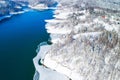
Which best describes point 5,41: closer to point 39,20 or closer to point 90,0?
point 39,20

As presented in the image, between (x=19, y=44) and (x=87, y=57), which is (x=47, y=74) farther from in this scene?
(x=19, y=44)

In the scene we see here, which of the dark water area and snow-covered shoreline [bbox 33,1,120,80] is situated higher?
snow-covered shoreline [bbox 33,1,120,80]

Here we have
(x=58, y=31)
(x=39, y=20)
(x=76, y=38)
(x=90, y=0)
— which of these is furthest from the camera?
(x=90, y=0)

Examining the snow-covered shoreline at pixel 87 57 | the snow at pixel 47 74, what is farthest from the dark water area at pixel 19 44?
the snow-covered shoreline at pixel 87 57

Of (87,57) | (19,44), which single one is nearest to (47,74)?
(87,57)

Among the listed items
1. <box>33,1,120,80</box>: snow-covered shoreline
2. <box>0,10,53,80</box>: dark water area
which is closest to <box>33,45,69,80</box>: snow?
<box>33,1,120,80</box>: snow-covered shoreline

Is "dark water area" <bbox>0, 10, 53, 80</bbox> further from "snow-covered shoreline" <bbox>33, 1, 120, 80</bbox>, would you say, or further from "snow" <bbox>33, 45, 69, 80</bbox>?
"snow-covered shoreline" <bbox>33, 1, 120, 80</bbox>

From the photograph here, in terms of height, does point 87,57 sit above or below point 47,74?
above

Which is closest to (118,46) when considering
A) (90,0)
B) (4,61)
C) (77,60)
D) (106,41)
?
(106,41)
